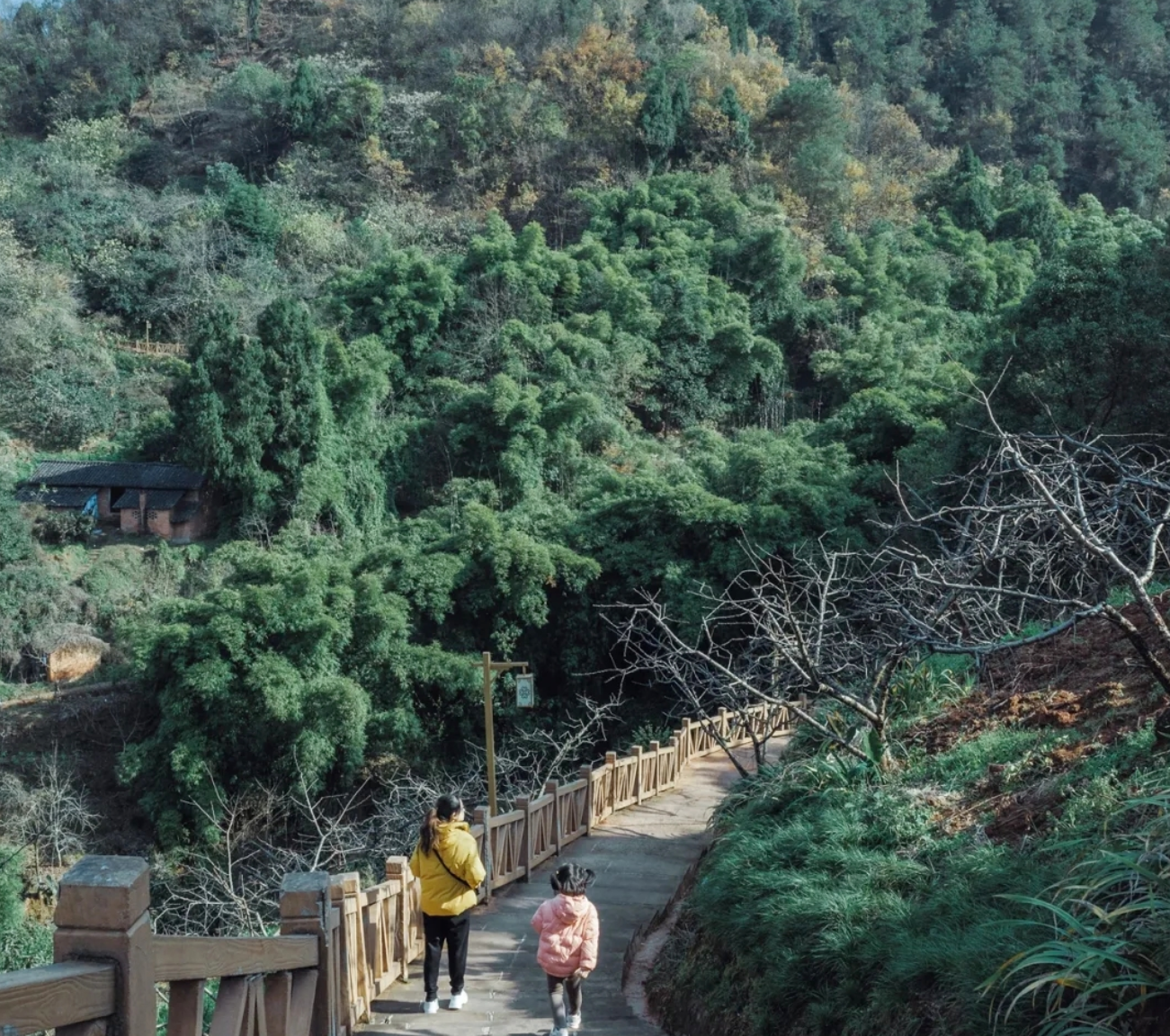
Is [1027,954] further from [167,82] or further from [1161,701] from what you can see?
[167,82]

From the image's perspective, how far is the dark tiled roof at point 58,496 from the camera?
1122 inches

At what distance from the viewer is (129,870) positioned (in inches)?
93.5

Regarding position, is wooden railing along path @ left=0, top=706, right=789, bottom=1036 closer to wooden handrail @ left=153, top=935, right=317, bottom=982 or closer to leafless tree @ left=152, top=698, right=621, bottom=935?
wooden handrail @ left=153, top=935, right=317, bottom=982

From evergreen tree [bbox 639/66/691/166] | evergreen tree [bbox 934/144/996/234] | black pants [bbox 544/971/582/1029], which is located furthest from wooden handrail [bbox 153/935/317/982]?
evergreen tree [bbox 639/66/691/166]

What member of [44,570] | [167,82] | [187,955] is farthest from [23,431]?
[187,955]

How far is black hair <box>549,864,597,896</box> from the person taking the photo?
243 inches

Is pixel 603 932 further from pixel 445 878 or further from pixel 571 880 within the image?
pixel 571 880

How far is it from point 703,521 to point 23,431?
19.1 m

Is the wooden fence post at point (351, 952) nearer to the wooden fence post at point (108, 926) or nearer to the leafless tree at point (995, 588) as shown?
the leafless tree at point (995, 588)

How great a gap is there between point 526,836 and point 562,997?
351 cm

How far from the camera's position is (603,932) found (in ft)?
29.2

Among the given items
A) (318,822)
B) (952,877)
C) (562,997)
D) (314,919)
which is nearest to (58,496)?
(318,822)

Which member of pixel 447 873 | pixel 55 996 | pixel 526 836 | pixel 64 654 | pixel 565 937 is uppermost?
pixel 55 996

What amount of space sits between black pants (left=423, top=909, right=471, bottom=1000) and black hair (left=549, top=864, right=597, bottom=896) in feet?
2.01
